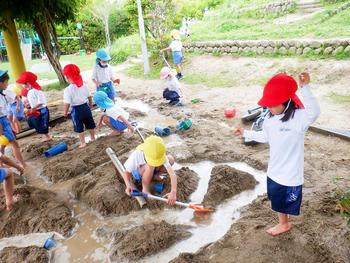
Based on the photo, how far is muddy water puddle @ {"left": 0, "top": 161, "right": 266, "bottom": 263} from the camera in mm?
3076

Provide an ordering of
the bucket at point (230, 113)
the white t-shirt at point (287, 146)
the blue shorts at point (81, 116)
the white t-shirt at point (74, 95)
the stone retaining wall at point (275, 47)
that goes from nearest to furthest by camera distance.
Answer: the white t-shirt at point (287, 146)
the white t-shirt at point (74, 95)
the blue shorts at point (81, 116)
the bucket at point (230, 113)
the stone retaining wall at point (275, 47)

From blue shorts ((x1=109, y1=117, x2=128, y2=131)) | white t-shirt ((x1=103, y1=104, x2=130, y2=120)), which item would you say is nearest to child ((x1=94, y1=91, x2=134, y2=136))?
white t-shirt ((x1=103, y1=104, x2=130, y2=120))

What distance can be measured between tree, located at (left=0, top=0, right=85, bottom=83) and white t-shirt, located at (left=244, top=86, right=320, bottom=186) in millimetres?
8677

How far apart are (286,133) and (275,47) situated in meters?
7.89

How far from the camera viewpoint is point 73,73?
5.12m

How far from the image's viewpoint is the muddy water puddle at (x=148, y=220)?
10.1ft

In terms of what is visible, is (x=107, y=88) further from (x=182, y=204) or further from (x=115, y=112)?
(x=182, y=204)

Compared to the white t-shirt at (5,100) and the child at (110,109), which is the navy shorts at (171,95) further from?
the white t-shirt at (5,100)

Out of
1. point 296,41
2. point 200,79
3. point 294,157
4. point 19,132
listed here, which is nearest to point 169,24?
point 200,79

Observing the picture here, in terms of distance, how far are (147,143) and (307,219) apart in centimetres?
168

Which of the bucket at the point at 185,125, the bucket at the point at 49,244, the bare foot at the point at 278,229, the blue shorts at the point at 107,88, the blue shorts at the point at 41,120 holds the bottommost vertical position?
the bucket at the point at 49,244

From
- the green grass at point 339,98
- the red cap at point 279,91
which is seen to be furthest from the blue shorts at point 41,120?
the green grass at point 339,98

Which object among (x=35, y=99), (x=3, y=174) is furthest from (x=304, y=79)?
(x=35, y=99)

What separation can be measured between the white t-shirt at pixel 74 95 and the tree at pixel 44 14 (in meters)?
5.18
